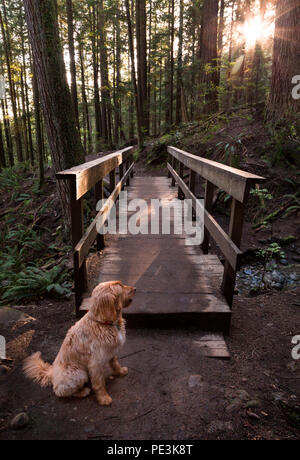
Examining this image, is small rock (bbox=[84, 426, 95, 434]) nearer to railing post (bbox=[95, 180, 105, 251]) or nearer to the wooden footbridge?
the wooden footbridge

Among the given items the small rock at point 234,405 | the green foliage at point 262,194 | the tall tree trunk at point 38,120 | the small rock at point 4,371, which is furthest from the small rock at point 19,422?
the tall tree trunk at point 38,120

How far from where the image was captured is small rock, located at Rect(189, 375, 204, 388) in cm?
225

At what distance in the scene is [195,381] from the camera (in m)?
2.29

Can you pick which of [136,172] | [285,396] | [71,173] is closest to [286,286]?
[285,396]

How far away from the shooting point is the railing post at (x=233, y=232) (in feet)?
9.14

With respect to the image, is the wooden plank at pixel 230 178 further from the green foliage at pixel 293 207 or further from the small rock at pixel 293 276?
the green foliage at pixel 293 207

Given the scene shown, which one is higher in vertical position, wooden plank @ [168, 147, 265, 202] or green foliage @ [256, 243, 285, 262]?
wooden plank @ [168, 147, 265, 202]

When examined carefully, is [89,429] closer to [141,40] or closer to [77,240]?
[77,240]

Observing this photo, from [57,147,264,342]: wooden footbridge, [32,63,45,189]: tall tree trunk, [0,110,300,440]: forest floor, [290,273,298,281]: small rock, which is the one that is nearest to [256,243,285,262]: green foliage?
[290,273,298,281]: small rock

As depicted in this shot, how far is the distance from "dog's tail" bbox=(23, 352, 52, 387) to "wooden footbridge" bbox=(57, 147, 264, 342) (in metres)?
0.66

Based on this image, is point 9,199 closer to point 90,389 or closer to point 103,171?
point 103,171

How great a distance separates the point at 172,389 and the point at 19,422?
3.65ft

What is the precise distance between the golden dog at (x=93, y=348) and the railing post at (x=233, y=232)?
1337 mm
